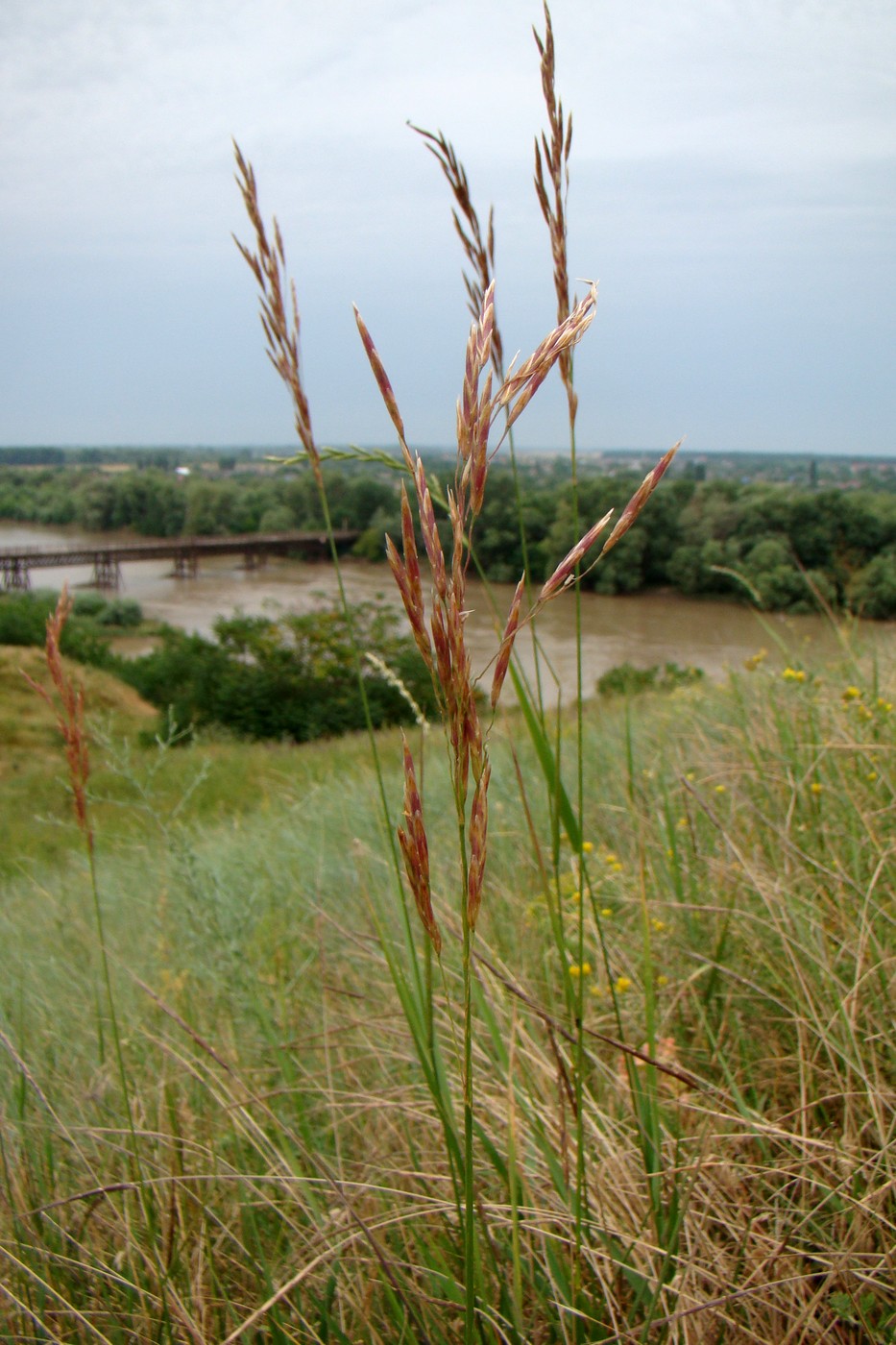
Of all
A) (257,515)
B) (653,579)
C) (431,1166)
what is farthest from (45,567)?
(431,1166)

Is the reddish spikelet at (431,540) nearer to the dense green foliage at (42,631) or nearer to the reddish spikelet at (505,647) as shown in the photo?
the reddish spikelet at (505,647)

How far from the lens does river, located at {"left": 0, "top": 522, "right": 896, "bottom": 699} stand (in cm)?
2005

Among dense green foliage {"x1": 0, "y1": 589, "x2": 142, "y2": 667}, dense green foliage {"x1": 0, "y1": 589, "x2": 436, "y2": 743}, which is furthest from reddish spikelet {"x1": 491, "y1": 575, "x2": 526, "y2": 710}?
dense green foliage {"x1": 0, "y1": 589, "x2": 142, "y2": 667}

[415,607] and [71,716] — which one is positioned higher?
[415,607]

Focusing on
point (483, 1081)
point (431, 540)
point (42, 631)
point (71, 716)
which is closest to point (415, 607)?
point (431, 540)

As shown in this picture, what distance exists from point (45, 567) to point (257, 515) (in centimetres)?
821

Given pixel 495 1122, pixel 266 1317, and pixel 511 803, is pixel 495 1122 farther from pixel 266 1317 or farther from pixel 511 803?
pixel 511 803

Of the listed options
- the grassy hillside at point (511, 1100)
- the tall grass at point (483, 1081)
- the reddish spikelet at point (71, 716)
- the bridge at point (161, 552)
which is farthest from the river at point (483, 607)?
the reddish spikelet at point (71, 716)

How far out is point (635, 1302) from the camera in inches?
35.7

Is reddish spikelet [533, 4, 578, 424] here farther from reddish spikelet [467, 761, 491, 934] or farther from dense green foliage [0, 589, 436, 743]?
dense green foliage [0, 589, 436, 743]

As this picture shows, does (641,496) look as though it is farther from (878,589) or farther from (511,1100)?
(878,589)

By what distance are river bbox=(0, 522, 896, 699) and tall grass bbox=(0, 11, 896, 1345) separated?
13.3 metres

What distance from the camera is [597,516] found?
16.0m

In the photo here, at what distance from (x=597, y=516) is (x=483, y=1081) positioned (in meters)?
15.3
